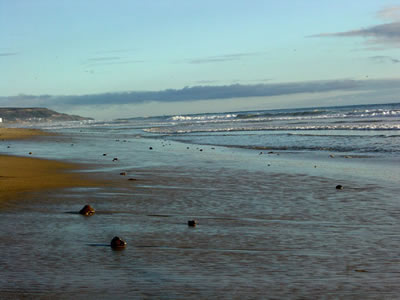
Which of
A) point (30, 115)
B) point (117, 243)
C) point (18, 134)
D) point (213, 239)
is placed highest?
point (30, 115)

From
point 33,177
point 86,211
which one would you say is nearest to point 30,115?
point 33,177

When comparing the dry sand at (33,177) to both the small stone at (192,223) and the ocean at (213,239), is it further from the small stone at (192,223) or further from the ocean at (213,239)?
the small stone at (192,223)

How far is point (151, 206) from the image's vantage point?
7.93 metres

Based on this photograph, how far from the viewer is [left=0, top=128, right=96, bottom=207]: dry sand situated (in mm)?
9250

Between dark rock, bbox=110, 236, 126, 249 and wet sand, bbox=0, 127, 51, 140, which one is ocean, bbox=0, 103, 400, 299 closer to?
dark rock, bbox=110, 236, 126, 249

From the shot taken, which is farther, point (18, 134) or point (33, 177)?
point (18, 134)

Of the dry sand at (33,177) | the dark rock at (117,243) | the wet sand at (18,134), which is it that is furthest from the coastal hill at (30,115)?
the dark rock at (117,243)

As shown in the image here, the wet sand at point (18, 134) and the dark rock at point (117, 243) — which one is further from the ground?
the wet sand at point (18, 134)

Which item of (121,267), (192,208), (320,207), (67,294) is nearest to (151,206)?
(192,208)

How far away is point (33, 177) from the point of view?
1123 centimetres

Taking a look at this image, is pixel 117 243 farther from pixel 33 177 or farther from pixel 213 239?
pixel 33 177

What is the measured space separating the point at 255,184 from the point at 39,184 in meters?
4.38

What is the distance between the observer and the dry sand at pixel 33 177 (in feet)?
30.3

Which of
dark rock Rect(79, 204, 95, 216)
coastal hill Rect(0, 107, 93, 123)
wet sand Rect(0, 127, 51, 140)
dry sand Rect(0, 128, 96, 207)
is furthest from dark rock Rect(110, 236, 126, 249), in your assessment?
coastal hill Rect(0, 107, 93, 123)
